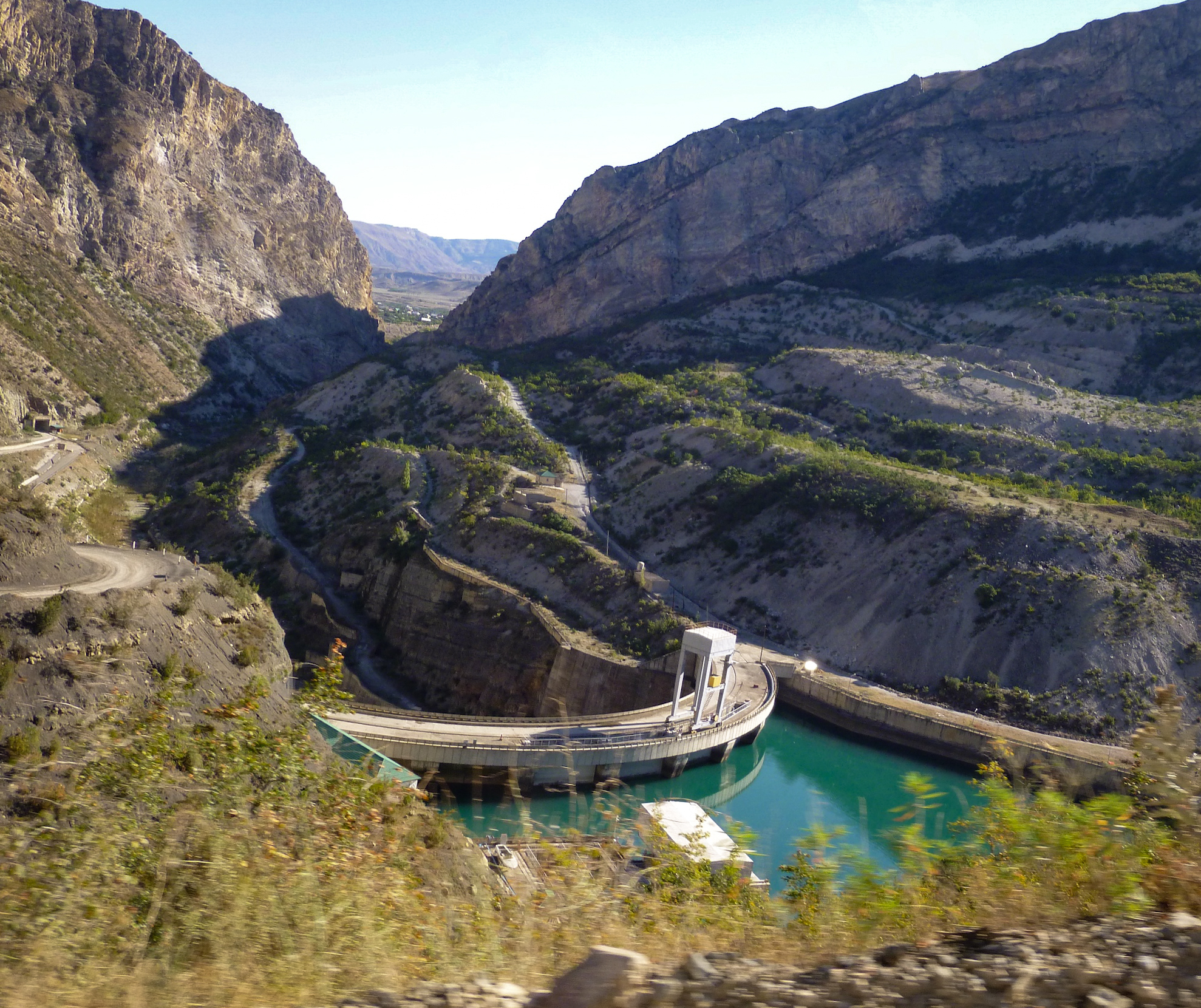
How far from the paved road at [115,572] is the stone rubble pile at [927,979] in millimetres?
18271

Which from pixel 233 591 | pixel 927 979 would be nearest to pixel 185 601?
pixel 233 591

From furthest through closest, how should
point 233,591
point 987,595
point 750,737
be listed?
1. point 987,595
2. point 750,737
3. point 233,591

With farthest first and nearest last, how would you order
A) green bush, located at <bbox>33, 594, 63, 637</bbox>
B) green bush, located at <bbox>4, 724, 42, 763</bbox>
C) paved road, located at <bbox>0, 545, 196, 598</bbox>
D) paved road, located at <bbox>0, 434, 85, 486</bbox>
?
paved road, located at <bbox>0, 434, 85, 486</bbox>, paved road, located at <bbox>0, 545, 196, 598</bbox>, green bush, located at <bbox>33, 594, 63, 637</bbox>, green bush, located at <bbox>4, 724, 42, 763</bbox>

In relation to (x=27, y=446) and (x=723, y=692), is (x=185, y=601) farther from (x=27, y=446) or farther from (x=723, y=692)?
(x=27, y=446)

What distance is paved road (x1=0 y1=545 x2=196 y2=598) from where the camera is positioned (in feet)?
64.3

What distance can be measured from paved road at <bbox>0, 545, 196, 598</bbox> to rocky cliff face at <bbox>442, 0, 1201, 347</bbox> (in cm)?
6244

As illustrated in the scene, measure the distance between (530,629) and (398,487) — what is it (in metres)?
15.5

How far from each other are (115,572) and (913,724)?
24.4 metres

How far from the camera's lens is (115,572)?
22.8 metres

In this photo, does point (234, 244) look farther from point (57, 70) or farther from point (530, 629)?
point (530, 629)

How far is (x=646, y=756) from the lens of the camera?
2811 centimetres

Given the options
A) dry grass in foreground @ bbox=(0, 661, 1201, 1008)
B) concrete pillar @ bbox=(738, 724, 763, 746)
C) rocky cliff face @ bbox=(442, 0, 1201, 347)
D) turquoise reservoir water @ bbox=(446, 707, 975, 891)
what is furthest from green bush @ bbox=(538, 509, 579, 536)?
rocky cliff face @ bbox=(442, 0, 1201, 347)

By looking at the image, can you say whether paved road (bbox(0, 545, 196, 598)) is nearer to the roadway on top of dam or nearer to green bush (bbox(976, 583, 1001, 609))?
the roadway on top of dam

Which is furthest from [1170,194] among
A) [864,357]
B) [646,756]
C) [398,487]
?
[646,756]
